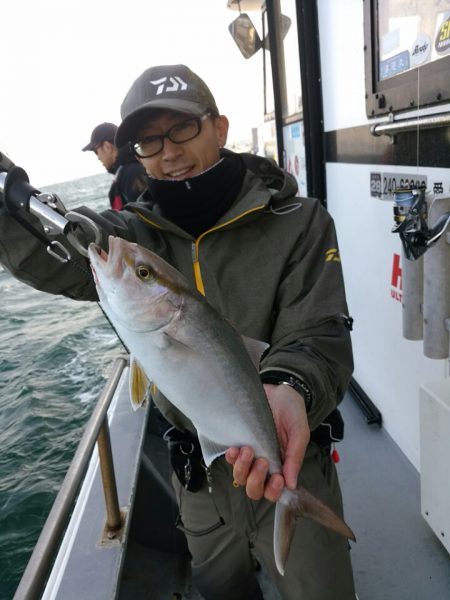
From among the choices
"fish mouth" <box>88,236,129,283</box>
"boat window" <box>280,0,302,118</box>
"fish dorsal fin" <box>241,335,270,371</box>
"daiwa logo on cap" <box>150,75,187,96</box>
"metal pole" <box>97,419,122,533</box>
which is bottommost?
"metal pole" <box>97,419,122,533</box>

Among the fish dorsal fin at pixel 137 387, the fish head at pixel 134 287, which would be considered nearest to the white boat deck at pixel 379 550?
the fish dorsal fin at pixel 137 387

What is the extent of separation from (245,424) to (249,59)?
667 cm

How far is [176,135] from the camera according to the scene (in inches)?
85.1

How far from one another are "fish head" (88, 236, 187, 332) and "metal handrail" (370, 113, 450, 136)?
5.84 feet

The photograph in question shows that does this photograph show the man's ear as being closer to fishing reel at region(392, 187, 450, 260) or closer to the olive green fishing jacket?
the olive green fishing jacket

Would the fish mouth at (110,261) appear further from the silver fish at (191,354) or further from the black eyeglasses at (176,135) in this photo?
the black eyeglasses at (176,135)

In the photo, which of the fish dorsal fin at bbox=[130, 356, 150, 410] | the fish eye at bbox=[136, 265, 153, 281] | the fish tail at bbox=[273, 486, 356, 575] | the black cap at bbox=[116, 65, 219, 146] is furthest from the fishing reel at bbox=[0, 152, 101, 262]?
the fish tail at bbox=[273, 486, 356, 575]

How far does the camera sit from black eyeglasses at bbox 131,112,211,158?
2.15 m

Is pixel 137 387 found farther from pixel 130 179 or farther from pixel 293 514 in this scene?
pixel 130 179

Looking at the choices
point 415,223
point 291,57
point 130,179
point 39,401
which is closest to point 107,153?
point 130,179

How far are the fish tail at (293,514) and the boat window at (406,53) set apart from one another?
6.66 ft

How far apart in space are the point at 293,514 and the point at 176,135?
161 centimetres

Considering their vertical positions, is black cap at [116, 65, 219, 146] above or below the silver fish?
above

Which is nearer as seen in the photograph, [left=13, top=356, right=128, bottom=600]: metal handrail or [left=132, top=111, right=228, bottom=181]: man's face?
[left=13, top=356, right=128, bottom=600]: metal handrail
